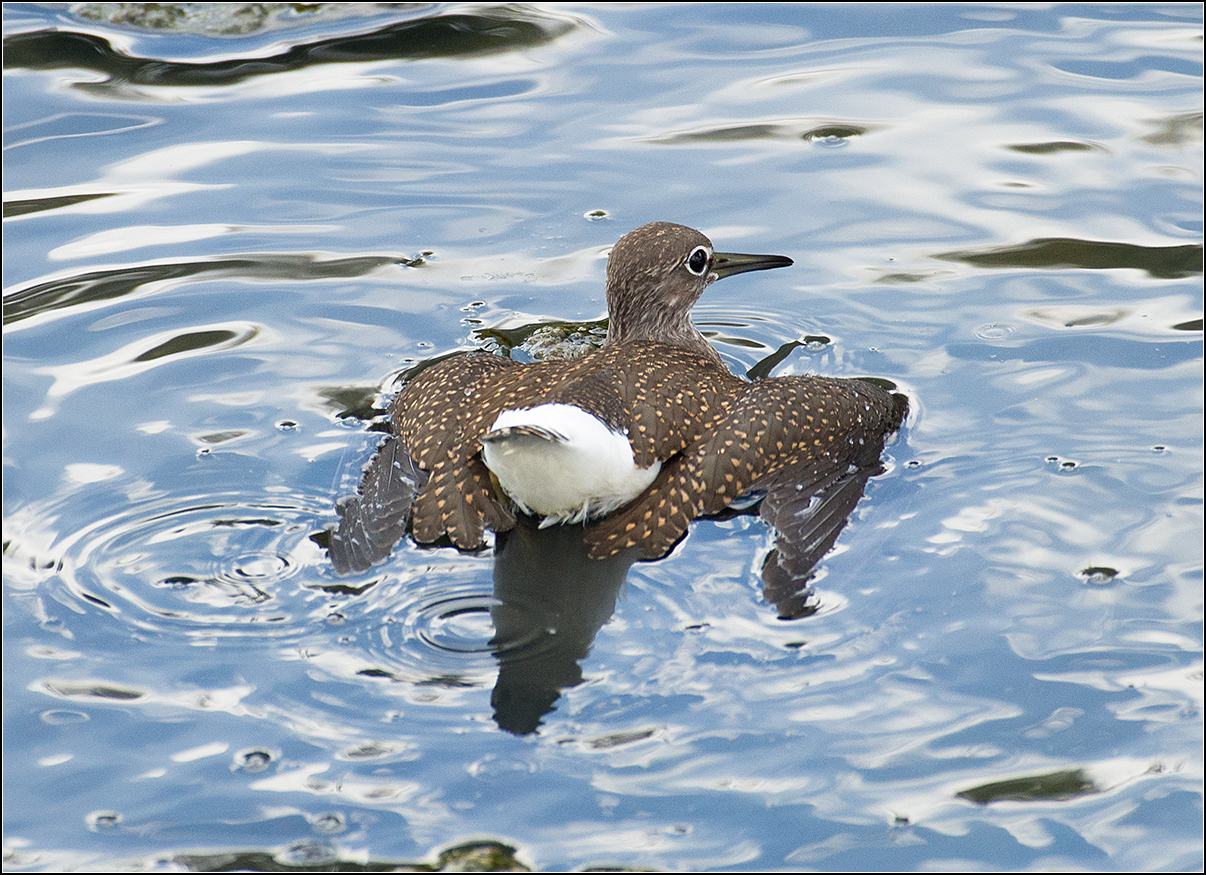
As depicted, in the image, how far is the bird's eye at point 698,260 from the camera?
7930 millimetres

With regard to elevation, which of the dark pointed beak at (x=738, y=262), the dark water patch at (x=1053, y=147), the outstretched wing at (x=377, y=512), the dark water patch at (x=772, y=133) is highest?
the dark water patch at (x=772, y=133)

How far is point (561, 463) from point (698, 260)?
7.91 ft

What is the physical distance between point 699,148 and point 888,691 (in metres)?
5.59

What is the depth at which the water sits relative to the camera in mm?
4930

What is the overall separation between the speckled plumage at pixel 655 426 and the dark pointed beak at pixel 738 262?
0.73 meters

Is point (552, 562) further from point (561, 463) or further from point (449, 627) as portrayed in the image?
point (449, 627)

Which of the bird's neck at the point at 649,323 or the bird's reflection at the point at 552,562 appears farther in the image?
the bird's neck at the point at 649,323

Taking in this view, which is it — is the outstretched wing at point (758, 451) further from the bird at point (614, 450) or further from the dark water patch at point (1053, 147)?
the dark water patch at point (1053, 147)

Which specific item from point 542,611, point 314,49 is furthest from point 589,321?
point 314,49

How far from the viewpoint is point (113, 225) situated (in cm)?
927

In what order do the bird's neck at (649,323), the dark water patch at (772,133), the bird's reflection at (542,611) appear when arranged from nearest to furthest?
the bird's reflection at (542,611), the bird's neck at (649,323), the dark water patch at (772,133)

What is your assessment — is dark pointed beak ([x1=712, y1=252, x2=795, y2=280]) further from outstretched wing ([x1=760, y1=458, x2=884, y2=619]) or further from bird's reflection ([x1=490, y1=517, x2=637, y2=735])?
bird's reflection ([x1=490, y1=517, x2=637, y2=735])

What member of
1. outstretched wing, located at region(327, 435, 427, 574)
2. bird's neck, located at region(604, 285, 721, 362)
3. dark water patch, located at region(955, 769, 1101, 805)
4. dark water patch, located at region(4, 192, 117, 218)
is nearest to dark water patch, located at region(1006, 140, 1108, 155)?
bird's neck, located at region(604, 285, 721, 362)

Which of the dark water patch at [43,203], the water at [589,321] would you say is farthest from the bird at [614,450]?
the dark water patch at [43,203]
